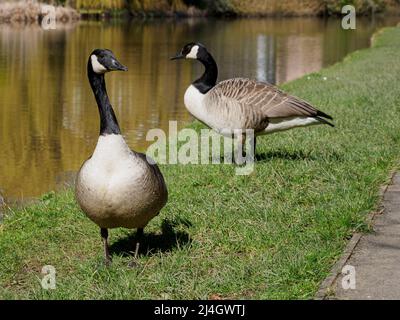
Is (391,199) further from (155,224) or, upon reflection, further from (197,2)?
(197,2)

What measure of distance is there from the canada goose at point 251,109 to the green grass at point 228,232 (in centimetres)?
52

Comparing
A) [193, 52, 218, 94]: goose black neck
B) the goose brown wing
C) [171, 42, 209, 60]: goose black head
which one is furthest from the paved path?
[171, 42, 209, 60]: goose black head

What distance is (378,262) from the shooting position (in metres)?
5.68

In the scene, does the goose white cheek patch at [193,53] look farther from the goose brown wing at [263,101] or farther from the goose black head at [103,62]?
the goose black head at [103,62]

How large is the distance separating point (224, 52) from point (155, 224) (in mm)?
28412

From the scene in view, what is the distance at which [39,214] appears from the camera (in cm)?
782

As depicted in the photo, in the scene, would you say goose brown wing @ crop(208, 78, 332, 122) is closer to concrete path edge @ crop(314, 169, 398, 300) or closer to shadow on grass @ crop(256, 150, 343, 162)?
shadow on grass @ crop(256, 150, 343, 162)

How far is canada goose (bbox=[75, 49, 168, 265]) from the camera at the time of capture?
5555 millimetres

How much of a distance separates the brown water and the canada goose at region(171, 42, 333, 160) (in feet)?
9.98

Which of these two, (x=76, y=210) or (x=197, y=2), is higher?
(x=197, y=2)

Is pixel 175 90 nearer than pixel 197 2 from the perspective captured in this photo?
Yes

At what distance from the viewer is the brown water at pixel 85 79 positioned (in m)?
12.8

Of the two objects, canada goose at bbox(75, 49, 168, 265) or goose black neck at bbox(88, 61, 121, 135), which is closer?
canada goose at bbox(75, 49, 168, 265)
